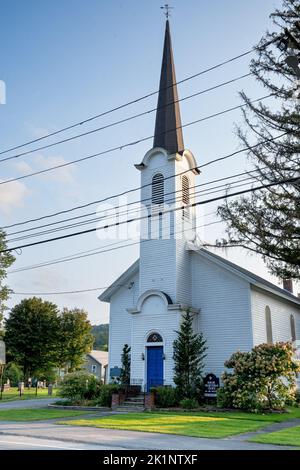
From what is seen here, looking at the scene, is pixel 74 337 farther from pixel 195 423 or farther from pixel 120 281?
pixel 195 423

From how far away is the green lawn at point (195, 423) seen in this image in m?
13.4

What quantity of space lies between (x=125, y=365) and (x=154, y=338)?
3028 millimetres

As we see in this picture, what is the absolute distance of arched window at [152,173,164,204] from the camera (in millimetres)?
25641

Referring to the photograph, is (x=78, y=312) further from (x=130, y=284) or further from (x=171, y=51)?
(x=171, y=51)

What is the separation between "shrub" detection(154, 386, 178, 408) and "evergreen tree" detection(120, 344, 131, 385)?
3730 mm

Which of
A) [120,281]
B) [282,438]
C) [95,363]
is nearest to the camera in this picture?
[282,438]

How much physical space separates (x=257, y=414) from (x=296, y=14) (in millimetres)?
15174

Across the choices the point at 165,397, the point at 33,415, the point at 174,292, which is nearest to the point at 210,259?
the point at 174,292

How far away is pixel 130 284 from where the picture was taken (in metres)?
27.9

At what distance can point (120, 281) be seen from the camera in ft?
93.0

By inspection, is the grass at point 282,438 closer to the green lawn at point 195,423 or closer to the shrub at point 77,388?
the green lawn at point 195,423

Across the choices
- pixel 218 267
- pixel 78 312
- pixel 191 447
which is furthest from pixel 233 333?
pixel 78 312

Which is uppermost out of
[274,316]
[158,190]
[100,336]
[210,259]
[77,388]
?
[100,336]

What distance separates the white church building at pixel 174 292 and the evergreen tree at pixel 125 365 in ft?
2.06
